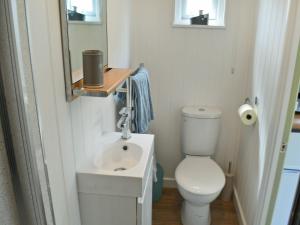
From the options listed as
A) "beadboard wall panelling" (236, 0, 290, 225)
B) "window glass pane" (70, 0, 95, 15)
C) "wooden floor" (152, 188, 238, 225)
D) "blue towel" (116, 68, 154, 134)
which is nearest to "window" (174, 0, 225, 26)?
"beadboard wall panelling" (236, 0, 290, 225)

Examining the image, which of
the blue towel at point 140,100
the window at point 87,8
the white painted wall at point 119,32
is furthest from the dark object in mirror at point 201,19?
the window at point 87,8

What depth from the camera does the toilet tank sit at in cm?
223

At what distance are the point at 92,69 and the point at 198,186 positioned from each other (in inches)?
48.2

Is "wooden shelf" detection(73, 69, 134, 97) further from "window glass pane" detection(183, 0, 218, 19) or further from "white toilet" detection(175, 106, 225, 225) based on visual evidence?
"window glass pane" detection(183, 0, 218, 19)

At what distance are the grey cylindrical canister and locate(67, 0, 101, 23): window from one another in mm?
198

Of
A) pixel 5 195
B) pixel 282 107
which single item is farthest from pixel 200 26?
pixel 5 195

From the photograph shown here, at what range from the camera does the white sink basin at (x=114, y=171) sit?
1269 mm

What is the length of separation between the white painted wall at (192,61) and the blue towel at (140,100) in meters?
0.38

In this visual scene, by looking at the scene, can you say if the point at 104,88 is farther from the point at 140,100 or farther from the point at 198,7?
the point at 198,7

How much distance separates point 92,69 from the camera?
1.11 meters

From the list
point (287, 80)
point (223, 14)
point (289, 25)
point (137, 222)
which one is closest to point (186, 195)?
point (137, 222)

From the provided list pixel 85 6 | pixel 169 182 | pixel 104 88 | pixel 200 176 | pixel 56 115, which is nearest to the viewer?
pixel 56 115

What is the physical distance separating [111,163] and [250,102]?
47.1 inches

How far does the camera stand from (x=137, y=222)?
53.2 inches
